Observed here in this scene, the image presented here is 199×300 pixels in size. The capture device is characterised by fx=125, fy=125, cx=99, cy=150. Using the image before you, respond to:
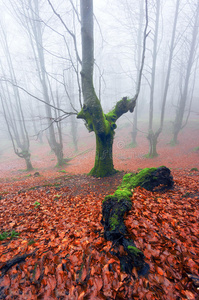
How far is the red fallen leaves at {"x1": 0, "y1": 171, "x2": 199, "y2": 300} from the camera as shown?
5.09 ft

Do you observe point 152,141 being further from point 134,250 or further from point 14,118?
point 14,118

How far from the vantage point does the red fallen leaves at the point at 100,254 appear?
1551 mm

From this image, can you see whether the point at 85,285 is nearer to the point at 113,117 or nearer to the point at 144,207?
the point at 144,207

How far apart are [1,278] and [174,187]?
14.2ft

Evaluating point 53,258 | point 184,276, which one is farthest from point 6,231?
point 184,276

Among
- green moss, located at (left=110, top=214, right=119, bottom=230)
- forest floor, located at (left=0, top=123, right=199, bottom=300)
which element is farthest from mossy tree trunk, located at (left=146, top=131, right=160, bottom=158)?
green moss, located at (left=110, top=214, right=119, bottom=230)

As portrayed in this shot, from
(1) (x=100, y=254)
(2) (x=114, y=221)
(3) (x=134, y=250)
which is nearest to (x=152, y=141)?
(2) (x=114, y=221)

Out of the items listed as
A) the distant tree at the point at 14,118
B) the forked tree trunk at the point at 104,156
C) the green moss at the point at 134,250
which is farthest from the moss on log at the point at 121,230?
the distant tree at the point at 14,118

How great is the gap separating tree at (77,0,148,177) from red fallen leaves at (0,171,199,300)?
2991 mm

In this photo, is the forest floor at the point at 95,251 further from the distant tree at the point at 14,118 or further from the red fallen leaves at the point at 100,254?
the distant tree at the point at 14,118

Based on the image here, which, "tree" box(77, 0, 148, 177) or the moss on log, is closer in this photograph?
the moss on log

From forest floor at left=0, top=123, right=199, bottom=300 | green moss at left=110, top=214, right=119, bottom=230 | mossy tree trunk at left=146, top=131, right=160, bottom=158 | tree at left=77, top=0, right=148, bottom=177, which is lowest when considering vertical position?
mossy tree trunk at left=146, top=131, right=160, bottom=158

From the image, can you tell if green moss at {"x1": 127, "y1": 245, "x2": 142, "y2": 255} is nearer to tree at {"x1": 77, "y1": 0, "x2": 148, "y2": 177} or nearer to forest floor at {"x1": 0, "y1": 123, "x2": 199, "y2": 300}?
forest floor at {"x1": 0, "y1": 123, "x2": 199, "y2": 300}

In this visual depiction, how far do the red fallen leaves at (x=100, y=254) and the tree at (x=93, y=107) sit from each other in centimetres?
299
